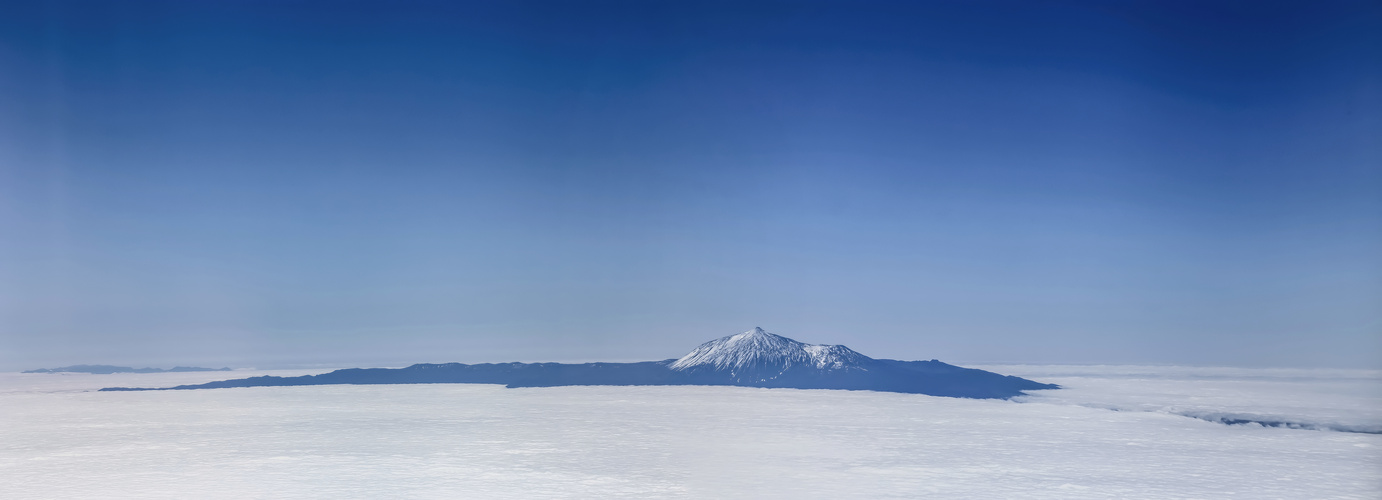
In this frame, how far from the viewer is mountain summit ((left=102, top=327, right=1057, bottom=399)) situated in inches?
766

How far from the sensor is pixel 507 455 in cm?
925

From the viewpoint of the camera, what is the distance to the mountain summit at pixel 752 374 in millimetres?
19453

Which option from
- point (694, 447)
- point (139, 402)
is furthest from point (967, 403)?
point (139, 402)

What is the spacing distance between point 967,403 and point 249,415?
41.2 feet

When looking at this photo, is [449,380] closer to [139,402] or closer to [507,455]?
[139,402]

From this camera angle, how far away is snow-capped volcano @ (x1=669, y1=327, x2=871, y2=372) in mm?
20359

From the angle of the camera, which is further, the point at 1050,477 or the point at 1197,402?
the point at 1197,402

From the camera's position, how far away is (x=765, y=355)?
20500 mm

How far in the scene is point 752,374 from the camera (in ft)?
68.8

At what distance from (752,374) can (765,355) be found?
0.76m

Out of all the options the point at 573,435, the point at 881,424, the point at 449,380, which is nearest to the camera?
the point at 573,435

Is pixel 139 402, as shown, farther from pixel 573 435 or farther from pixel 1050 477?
pixel 1050 477

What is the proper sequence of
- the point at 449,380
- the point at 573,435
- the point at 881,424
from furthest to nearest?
1. the point at 449,380
2. the point at 881,424
3. the point at 573,435

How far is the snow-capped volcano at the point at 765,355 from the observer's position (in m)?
20.4
